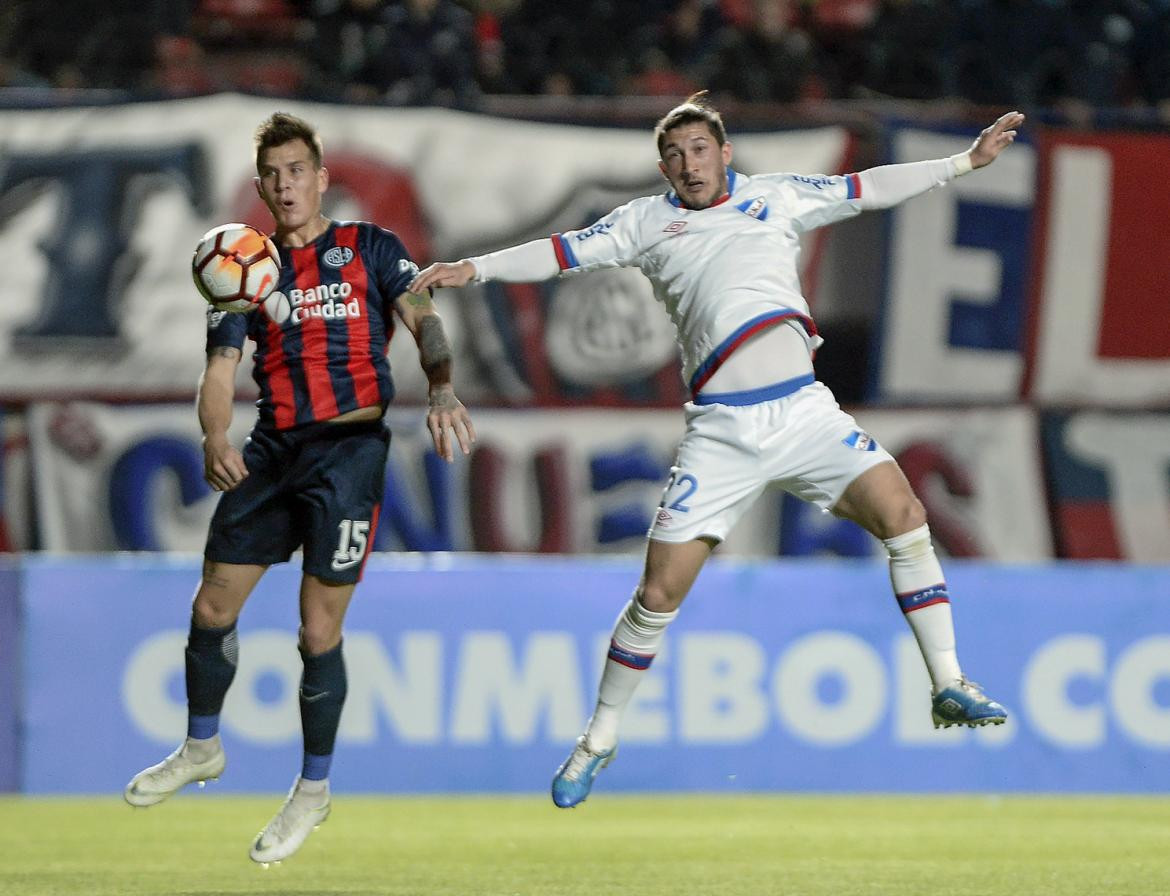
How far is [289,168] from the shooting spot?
609 centimetres

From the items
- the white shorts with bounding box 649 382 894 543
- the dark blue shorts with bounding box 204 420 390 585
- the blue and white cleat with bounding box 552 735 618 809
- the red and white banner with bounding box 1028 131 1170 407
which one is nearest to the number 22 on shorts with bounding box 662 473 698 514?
the white shorts with bounding box 649 382 894 543

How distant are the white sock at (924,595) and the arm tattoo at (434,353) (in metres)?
1.50

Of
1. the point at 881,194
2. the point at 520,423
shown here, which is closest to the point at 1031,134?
the point at 520,423

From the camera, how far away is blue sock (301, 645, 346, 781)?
20.7ft

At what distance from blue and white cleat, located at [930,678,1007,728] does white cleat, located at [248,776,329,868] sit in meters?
1.98

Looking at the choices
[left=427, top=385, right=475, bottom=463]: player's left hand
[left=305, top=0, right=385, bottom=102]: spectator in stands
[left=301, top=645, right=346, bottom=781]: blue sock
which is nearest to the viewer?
[left=427, top=385, right=475, bottom=463]: player's left hand

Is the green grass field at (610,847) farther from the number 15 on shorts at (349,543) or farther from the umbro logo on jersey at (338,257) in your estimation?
the umbro logo on jersey at (338,257)

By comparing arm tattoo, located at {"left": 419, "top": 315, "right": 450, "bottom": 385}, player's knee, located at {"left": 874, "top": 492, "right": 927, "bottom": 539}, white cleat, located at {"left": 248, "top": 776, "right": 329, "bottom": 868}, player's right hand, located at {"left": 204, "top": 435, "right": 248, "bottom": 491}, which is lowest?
white cleat, located at {"left": 248, "top": 776, "right": 329, "bottom": 868}

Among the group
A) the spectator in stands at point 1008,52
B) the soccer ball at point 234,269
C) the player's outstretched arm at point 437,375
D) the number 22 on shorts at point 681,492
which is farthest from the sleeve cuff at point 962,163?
the spectator in stands at point 1008,52

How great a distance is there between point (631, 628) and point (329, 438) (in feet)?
3.74

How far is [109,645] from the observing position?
9289mm

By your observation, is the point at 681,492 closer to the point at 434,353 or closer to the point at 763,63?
the point at 434,353

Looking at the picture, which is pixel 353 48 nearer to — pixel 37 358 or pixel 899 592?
pixel 37 358

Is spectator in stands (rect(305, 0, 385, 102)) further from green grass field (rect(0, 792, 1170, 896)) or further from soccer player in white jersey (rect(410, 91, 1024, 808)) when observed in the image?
soccer player in white jersey (rect(410, 91, 1024, 808))
